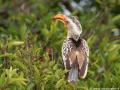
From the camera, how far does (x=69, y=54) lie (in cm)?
704

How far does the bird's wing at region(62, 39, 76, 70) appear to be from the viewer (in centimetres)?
692

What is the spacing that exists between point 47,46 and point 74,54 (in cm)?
105

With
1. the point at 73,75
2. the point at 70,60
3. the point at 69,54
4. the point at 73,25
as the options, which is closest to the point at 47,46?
the point at 73,25

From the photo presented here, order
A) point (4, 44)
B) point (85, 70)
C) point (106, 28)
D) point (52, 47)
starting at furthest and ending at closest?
point (106, 28), point (52, 47), point (4, 44), point (85, 70)

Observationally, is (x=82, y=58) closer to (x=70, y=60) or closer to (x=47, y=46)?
(x=70, y=60)

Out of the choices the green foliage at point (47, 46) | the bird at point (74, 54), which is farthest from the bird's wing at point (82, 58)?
the green foliage at point (47, 46)

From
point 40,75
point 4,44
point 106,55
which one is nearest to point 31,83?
point 40,75

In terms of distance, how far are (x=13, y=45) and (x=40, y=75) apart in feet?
5.09

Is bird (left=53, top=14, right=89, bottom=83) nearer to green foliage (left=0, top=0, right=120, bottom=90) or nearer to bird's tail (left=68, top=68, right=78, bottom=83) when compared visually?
bird's tail (left=68, top=68, right=78, bottom=83)

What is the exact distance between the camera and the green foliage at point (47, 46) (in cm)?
624

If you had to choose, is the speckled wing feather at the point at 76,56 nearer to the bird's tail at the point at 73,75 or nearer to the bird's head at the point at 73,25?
the bird's tail at the point at 73,75

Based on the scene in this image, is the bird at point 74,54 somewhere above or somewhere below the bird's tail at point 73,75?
above

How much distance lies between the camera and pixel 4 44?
7.50 meters

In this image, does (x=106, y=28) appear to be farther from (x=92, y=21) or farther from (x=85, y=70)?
(x=85, y=70)
